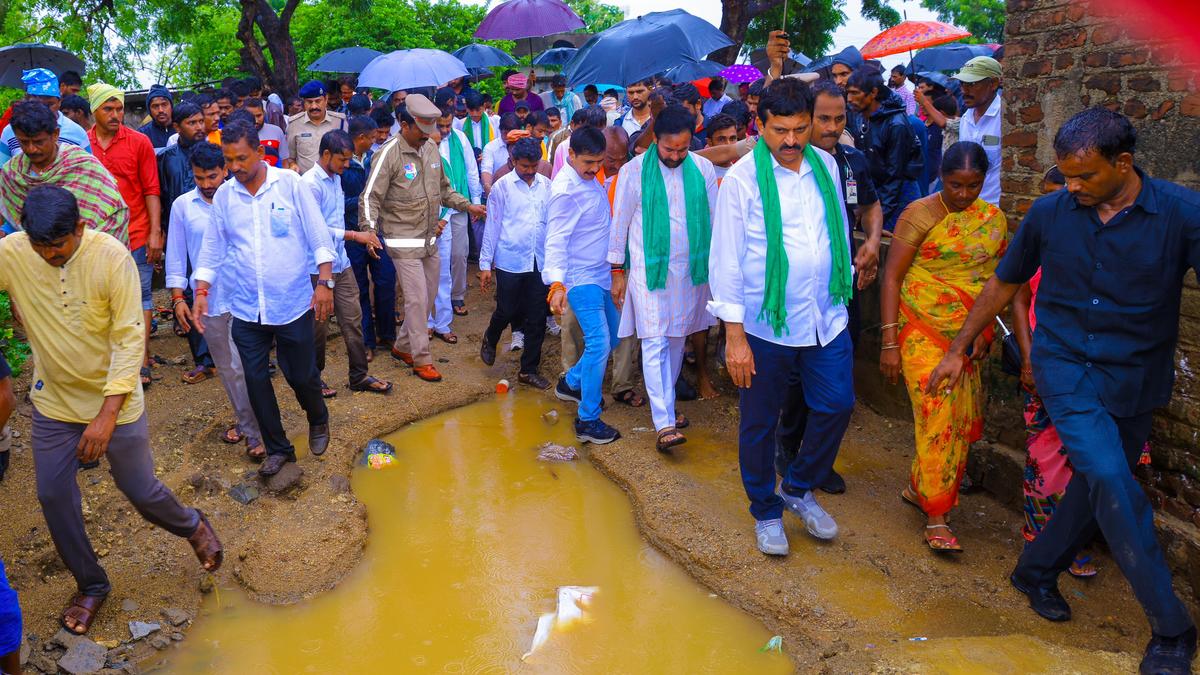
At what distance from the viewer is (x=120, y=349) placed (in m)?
3.89

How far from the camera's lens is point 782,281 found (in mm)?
4199

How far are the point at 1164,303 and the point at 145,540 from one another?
462cm

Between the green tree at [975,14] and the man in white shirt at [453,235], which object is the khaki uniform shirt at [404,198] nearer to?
the man in white shirt at [453,235]

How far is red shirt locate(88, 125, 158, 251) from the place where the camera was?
659cm

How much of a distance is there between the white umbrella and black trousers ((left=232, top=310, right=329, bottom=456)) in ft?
14.4

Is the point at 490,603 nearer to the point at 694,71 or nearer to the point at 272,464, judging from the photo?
the point at 272,464

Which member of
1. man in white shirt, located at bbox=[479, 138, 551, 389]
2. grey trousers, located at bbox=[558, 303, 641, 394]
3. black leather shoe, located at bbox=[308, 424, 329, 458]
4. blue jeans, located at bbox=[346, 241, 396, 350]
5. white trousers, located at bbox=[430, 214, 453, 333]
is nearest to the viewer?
black leather shoe, located at bbox=[308, 424, 329, 458]

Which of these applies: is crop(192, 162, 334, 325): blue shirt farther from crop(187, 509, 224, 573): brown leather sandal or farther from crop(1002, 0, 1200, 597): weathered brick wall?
crop(1002, 0, 1200, 597): weathered brick wall

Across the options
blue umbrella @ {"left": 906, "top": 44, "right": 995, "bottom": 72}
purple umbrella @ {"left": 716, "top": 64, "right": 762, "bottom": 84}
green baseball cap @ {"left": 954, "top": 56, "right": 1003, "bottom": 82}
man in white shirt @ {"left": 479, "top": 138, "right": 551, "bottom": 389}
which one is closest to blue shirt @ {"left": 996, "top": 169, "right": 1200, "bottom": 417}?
Result: green baseball cap @ {"left": 954, "top": 56, "right": 1003, "bottom": 82}

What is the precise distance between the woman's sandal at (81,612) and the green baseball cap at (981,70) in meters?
6.15

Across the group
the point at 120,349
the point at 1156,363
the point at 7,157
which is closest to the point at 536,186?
the point at 7,157

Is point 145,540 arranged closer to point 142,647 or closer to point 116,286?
point 142,647

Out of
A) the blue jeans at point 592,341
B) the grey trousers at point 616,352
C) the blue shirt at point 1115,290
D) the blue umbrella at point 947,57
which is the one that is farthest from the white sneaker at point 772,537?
the blue umbrella at point 947,57

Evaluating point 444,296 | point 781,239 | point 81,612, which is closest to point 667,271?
point 781,239
